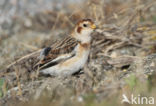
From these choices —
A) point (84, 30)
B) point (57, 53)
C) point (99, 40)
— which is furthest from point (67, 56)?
point (99, 40)

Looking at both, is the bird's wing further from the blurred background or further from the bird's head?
the blurred background

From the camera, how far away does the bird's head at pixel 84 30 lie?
179 inches

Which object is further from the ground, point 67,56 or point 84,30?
point 84,30

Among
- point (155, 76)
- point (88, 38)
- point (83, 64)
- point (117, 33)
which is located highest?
point (117, 33)

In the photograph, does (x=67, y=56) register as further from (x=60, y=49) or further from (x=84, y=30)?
(x=84, y=30)

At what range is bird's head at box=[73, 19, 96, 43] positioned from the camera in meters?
4.55

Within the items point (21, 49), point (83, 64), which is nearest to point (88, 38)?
point (83, 64)

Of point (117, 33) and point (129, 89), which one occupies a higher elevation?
point (117, 33)

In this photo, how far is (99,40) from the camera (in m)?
5.46

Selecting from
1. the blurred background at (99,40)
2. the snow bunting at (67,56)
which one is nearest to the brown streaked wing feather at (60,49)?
the snow bunting at (67,56)

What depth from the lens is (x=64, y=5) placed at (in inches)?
303

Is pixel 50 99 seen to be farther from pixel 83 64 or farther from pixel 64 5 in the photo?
pixel 64 5

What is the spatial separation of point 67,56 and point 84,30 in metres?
0.41

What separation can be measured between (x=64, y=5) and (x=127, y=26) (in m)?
2.58
